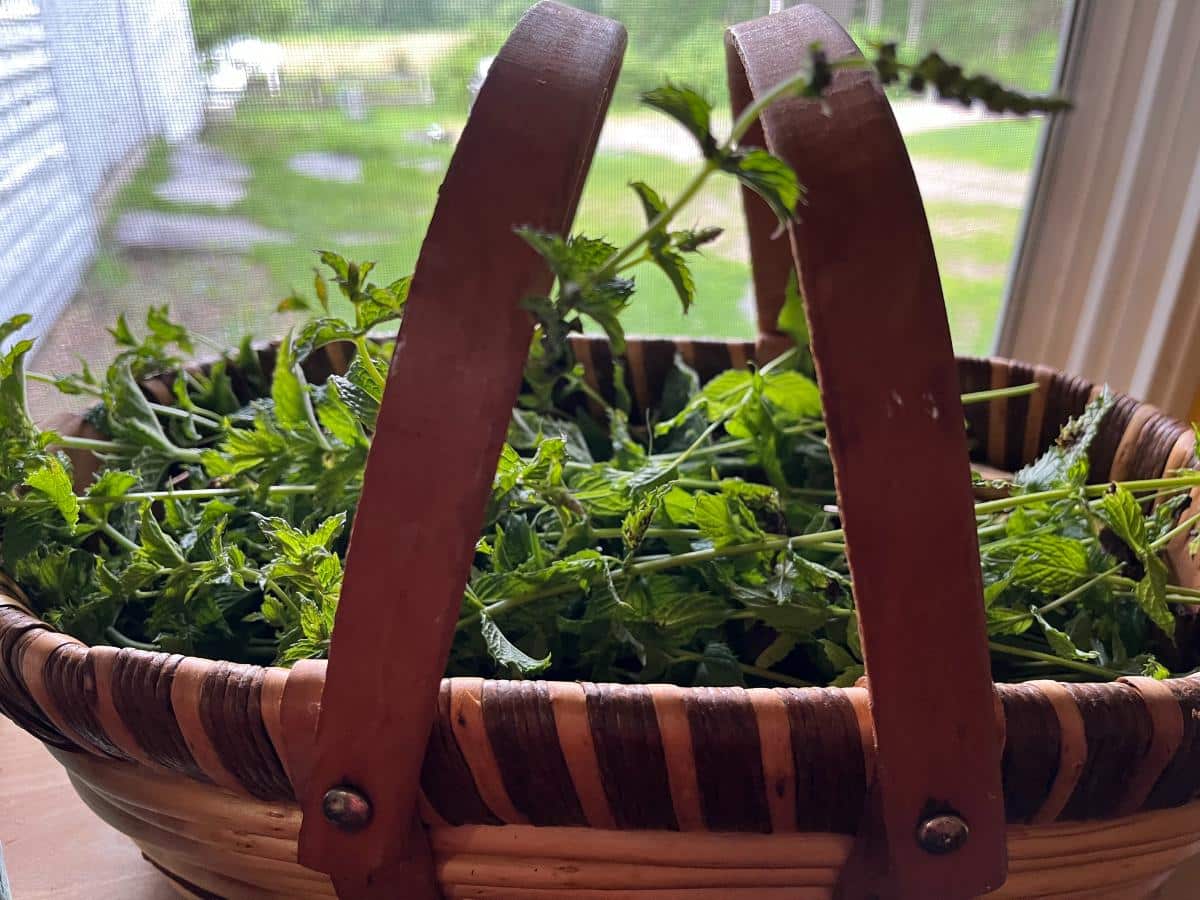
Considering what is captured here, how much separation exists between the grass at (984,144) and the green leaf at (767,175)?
532mm

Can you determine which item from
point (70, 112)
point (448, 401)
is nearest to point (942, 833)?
point (448, 401)

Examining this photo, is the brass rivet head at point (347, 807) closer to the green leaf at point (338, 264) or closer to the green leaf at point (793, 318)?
the green leaf at point (338, 264)

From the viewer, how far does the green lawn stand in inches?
27.3

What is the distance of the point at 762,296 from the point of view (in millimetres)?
534

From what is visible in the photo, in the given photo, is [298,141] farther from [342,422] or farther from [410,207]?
[342,422]

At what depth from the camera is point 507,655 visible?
329mm

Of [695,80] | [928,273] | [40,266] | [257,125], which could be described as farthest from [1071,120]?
[40,266]

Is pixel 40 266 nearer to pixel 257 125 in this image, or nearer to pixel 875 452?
pixel 257 125

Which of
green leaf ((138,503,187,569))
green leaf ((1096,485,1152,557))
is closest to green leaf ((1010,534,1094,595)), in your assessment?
green leaf ((1096,485,1152,557))

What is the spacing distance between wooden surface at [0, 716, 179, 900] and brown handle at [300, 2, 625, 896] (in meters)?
0.25

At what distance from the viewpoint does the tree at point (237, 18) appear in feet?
2.08

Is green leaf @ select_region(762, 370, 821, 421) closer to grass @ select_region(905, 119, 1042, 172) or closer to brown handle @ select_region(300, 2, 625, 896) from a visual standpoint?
brown handle @ select_region(300, 2, 625, 896)

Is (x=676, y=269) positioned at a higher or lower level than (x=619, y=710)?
higher

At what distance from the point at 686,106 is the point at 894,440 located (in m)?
0.11
